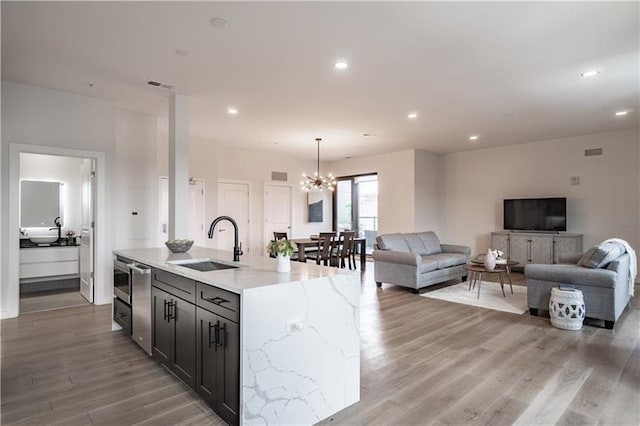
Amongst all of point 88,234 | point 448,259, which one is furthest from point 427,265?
point 88,234

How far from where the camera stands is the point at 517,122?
612 centimetres

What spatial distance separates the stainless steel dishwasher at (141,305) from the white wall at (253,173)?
14.4ft

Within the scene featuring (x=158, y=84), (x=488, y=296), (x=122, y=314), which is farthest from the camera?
(x=488, y=296)

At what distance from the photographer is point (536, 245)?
725cm

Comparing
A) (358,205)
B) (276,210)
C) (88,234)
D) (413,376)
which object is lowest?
(413,376)

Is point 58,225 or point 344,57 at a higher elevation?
point 344,57

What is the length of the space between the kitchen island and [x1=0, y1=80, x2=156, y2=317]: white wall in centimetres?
319

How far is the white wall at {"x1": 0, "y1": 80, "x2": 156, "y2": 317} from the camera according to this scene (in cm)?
434

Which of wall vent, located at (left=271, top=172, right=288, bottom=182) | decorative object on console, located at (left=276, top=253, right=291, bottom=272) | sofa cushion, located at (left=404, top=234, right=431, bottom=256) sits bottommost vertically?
sofa cushion, located at (left=404, top=234, right=431, bottom=256)

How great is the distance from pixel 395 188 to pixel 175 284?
7063 millimetres

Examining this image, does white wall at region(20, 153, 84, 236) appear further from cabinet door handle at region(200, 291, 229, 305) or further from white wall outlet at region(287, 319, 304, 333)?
white wall outlet at region(287, 319, 304, 333)

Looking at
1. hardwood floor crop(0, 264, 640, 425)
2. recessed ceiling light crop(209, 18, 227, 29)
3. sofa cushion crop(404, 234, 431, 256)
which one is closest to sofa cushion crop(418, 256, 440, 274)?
sofa cushion crop(404, 234, 431, 256)

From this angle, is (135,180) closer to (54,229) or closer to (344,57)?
(54,229)

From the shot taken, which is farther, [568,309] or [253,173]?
[253,173]
